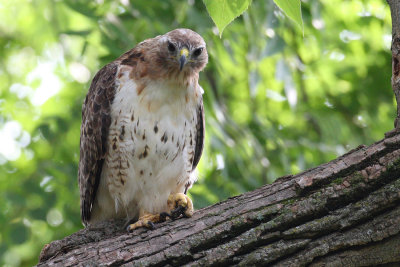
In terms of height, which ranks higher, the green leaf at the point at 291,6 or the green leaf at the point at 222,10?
the green leaf at the point at 222,10

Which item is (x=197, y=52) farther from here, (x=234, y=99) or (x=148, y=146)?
(x=234, y=99)

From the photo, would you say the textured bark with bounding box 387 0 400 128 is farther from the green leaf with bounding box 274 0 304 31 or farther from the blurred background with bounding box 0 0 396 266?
the blurred background with bounding box 0 0 396 266

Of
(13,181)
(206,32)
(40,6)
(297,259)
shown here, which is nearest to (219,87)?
(206,32)

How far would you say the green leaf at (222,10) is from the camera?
2.59m

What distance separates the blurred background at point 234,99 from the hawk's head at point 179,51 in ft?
2.29

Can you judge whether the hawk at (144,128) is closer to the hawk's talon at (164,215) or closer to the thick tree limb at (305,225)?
the hawk's talon at (164,215)

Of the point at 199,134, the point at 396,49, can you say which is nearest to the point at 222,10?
the point at 396,49

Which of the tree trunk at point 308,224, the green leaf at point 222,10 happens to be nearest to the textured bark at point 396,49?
the tree trunk at point 308,224

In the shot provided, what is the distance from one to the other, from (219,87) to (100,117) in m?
2.21

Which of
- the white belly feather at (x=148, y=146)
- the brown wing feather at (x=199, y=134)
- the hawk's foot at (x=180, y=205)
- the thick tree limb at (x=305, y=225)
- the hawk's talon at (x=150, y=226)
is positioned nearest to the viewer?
the thick tree limb at (x=305, y=225)

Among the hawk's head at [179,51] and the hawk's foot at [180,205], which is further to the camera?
the hawk's head at [179,51]

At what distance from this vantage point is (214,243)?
3143mm

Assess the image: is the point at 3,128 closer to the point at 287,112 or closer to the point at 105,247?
the point at 287,112

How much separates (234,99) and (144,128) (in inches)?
138
